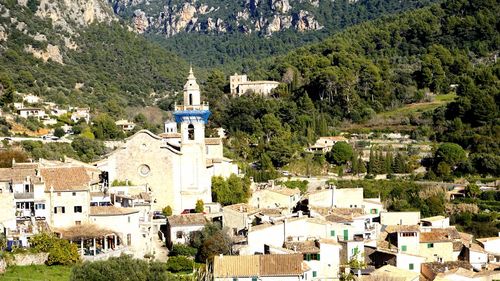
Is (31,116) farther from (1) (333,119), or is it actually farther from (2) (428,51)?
(2) (428,51)

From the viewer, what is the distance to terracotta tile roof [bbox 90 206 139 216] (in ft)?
103

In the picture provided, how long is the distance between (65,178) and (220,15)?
442ft

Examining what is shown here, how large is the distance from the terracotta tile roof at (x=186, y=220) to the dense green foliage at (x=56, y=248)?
5.80 metres

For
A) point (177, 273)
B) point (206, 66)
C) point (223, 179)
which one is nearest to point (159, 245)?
point (177, 273)

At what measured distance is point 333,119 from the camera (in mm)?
64312

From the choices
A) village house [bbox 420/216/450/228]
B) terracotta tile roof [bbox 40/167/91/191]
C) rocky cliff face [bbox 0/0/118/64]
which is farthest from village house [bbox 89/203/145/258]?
rocky cliff face [bbox 0/0/118/64]

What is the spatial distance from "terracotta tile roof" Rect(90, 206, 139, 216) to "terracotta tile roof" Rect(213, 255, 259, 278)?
4816 millimetres

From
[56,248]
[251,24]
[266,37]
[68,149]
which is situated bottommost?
[56,248]

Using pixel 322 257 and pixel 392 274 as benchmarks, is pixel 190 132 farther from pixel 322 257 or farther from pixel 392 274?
pixel 392 274

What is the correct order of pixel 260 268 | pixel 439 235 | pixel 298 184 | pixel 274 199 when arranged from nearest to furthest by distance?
1. pixel 260 268
2. pixel 439 235
3. pixel 274 199
4. pixel 298 184

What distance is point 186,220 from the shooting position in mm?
34594

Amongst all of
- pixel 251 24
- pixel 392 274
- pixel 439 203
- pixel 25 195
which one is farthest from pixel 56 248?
pixel 251 24

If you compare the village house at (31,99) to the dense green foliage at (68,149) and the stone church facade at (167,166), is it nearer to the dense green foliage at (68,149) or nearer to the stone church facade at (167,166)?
the dense green foliage at (68,149)

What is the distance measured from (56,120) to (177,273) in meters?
33.9
